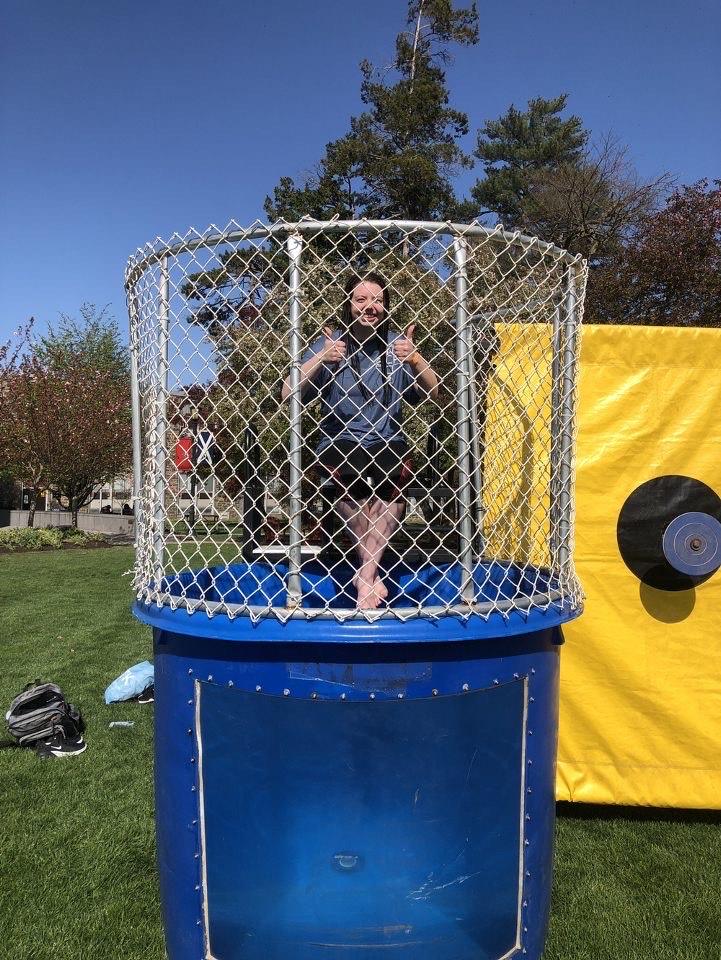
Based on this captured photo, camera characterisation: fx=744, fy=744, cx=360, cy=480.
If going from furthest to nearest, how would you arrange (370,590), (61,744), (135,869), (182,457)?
(61,744), (135,869), (182,457), (370,590)

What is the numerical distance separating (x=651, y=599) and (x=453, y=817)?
7.18 feet

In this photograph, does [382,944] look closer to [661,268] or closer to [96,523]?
[661,268]

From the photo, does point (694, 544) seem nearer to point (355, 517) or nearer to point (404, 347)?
point (355, 517)

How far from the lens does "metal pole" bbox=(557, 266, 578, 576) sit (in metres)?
2.41

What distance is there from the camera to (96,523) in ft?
76.8

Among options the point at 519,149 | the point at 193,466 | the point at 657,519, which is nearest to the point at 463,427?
the point at 193,466

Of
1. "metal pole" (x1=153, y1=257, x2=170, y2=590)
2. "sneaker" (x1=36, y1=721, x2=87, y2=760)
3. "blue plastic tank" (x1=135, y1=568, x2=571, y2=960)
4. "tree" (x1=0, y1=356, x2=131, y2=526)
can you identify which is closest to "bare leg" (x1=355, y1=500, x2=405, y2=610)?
"blue plastic tank" (x1=135, y1=568, x2=571, y2=960)

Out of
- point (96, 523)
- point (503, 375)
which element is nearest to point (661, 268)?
point (503, 375)

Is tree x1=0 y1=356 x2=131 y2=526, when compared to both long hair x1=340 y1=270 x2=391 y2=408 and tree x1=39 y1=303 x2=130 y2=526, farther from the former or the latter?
long hair x1=340 y1=270 x2=391 y2=408

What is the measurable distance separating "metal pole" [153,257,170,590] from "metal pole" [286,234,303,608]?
1.54 feet

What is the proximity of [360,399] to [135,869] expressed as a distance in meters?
2.43

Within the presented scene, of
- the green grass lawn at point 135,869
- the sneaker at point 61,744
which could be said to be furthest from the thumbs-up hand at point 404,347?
the sneaker at point 61,744

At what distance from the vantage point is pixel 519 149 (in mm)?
25875

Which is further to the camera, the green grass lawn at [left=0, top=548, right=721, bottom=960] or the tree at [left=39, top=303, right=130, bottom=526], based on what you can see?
the tree at [left=39, top=303, right=130, bottom=526]
